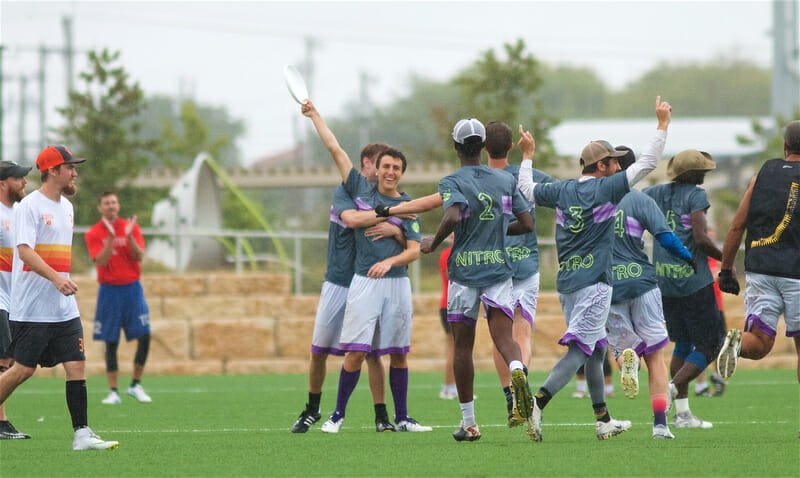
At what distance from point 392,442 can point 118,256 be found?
5.77 m

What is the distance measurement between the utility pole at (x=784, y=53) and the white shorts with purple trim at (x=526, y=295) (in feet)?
110

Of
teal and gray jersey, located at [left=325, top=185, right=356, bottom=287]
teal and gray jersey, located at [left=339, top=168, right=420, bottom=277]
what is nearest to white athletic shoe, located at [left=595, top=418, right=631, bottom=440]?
teal and gray jersey, located at [left=339, top=168, right=420, bottom=277]

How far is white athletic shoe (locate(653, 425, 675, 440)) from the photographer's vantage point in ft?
22.9

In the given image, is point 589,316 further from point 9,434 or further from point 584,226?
point 9,434

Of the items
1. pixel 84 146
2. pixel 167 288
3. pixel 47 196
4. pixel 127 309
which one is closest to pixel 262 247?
pixel 84 146

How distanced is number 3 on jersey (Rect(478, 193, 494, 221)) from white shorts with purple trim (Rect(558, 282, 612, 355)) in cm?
81

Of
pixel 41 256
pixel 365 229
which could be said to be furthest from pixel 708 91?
pixel 41 256

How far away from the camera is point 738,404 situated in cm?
994

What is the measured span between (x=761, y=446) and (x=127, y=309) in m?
7.57

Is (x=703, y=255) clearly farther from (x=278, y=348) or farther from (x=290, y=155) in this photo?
(x=290, y=155)

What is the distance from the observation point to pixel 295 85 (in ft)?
25.7

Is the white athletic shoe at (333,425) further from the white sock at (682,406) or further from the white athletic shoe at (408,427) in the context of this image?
the white sock at (682,406)

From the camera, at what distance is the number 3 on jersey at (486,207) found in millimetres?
6781

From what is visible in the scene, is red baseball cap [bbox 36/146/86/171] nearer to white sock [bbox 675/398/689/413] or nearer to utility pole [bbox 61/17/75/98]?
white sock [bbox 675/398/689/413]
